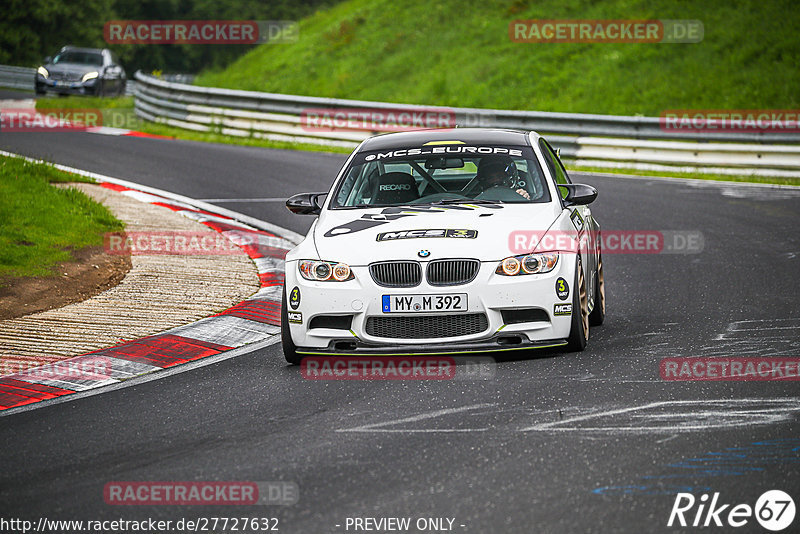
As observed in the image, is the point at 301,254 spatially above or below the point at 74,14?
below

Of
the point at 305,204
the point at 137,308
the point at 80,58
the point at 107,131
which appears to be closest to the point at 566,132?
the point at 107,131

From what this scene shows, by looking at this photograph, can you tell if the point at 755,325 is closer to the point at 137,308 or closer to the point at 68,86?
the point at 137,308

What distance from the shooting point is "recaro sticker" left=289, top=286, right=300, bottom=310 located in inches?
306

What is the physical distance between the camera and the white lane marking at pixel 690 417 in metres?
5.97

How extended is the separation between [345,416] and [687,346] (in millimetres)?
2799

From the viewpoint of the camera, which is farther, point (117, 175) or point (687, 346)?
point (117, 175)

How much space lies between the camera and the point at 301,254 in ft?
26.2

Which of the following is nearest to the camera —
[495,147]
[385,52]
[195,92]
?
[495,147]

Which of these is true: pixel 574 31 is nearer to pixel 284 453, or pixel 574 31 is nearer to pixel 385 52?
pixel 385 52

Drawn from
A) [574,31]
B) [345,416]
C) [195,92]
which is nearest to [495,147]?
[345,416]

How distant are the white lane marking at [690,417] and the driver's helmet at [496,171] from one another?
2.85m

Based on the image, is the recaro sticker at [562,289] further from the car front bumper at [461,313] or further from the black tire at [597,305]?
the black tire at [597,305]

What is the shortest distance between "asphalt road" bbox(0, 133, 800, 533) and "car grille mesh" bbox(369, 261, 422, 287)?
704mm

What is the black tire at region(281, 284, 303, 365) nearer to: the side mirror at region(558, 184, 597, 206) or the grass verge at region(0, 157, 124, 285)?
the side mirror at region(558, 184, 597, 206)
